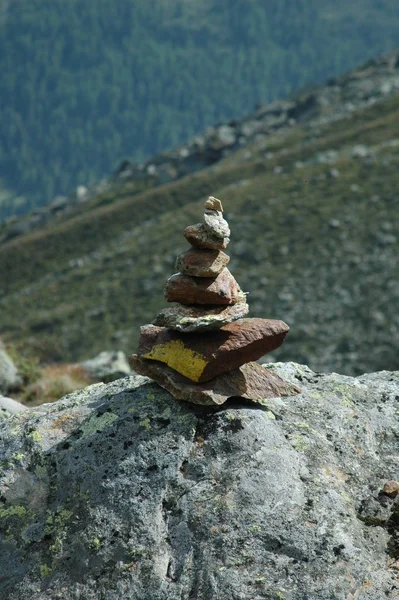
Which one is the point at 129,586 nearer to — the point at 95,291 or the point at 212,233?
the point at 212,233

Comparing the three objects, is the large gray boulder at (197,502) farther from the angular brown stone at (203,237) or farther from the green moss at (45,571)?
the angular brown stone at (203,237)

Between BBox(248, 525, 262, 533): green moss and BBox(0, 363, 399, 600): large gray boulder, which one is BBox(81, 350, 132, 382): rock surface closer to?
BBox(0, 363, 399, 600): large gray boulder

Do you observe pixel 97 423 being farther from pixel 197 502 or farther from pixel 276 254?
pixel 276 254

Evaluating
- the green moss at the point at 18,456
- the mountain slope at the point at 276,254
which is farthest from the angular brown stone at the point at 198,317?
the mountain slope at the point at 276,254

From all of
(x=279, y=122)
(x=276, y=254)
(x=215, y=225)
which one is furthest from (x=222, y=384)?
(x=279, y=122)

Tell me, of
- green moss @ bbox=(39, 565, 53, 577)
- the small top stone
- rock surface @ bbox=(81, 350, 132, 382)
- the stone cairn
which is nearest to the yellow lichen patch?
the stone cairn

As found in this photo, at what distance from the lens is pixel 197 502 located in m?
9.45

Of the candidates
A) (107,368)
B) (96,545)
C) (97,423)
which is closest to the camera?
(96,545)

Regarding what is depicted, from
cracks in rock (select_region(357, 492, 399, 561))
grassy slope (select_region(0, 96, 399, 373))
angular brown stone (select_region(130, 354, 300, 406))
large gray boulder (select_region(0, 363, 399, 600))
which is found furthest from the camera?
grassy slope (select_region(0, 96, 399, 373))

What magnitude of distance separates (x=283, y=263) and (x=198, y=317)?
239ft

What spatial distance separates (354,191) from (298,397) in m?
84.2

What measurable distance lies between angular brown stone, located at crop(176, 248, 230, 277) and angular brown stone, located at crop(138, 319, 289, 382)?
0.76 meters

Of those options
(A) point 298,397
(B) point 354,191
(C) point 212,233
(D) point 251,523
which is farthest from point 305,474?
(B) point 354,191

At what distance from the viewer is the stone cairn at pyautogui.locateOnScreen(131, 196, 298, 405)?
34.8 ft
